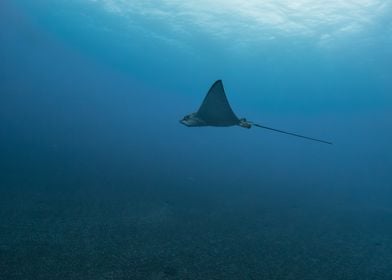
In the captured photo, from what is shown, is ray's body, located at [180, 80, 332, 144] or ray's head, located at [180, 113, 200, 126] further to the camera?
ray's head, located at [180, 113, 200, 126]

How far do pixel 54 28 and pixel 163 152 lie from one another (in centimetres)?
3479

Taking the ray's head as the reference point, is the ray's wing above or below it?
above

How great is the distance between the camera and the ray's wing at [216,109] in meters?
7.24

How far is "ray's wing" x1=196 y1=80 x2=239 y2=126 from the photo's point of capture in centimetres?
724

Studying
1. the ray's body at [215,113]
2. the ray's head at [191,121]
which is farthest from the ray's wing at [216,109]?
the ray's head at [191,121]

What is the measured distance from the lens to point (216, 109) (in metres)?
7.81

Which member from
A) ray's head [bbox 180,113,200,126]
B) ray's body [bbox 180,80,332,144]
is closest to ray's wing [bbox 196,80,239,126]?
ray's body [bbox 180,80,332,144]

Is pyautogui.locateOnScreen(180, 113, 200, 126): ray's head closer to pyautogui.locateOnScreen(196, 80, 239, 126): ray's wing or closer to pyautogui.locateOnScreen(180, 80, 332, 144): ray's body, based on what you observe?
pyautogui.locateOnScreen(180, 80, 332, 144): ray's body

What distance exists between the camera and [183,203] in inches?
447

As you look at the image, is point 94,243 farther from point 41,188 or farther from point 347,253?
point 347,253

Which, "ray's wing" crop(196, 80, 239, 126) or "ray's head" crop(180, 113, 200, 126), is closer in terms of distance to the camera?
"ray's wing" crop(196, 80, 239, 126)

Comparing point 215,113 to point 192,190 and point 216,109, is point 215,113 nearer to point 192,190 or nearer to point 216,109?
point 216,109

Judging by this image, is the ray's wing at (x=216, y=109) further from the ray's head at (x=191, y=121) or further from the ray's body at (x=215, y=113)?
the ray's head at (x=191, y=121)

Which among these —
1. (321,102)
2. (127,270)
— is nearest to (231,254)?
(127,270)
